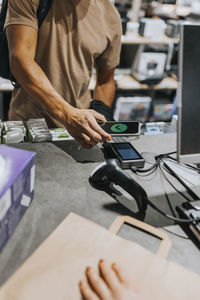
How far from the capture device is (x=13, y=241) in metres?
0.71

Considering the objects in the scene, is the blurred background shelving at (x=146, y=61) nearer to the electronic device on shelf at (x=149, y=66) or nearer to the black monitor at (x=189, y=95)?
the electronic device on shelf at (x=149, y=66)

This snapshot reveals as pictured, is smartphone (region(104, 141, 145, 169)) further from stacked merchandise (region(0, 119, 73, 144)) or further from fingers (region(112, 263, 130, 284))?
fingers (region(112, 263, 130, 284))

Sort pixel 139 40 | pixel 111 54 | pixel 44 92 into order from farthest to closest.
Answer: pixel 139 40 → pixel 111 54 → pixel 44 92

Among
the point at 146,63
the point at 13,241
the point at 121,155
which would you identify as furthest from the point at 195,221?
the point at 146,63

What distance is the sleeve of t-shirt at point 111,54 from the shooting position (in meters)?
1.58

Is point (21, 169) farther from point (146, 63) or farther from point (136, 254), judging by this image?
point (146, 63)

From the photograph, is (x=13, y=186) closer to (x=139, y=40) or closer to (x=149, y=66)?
(x=139, y=40)

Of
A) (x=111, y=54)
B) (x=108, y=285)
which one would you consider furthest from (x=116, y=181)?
(x=111, y=54)

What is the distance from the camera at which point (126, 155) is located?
106 centimetres

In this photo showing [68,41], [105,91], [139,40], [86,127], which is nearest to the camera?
[86,127]


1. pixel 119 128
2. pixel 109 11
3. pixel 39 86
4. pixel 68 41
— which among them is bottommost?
pixel 119 128

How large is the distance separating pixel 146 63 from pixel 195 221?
2559 millimetres

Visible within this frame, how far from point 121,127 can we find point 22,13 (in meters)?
0.60

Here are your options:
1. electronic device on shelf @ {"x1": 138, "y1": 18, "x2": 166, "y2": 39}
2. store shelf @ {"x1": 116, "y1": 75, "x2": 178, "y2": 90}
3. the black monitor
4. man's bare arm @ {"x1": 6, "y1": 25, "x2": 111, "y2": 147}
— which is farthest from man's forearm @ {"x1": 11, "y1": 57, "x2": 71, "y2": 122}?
electronic device on shelf @ {"x1": 138, "y1": 18, "x2": 166, "y2": 39}
